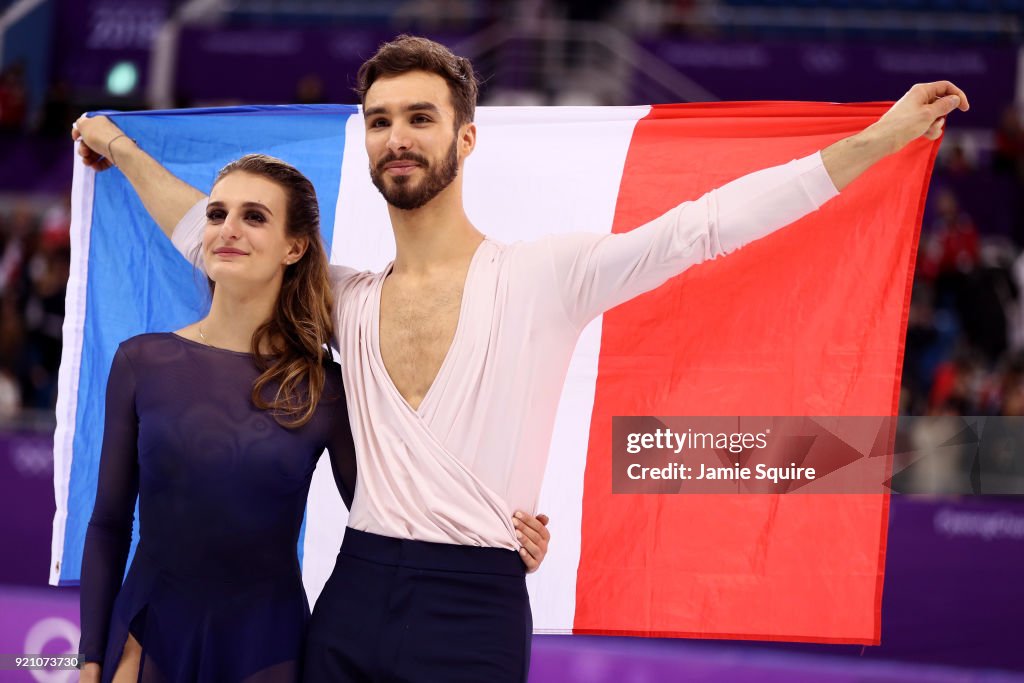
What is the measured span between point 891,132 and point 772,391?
0.83m

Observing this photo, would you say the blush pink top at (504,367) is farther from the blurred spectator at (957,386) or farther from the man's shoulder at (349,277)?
the blurred spectator at (957,386)

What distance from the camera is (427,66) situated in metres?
3.33

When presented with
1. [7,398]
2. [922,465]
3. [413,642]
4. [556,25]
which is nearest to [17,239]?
[7,398]

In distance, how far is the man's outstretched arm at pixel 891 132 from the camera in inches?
127

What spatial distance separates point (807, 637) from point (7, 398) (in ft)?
23.7

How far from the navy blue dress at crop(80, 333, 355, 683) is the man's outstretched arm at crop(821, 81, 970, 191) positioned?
1494mm

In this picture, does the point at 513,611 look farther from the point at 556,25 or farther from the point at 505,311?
the point at 556,25

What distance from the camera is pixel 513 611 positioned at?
3154mm

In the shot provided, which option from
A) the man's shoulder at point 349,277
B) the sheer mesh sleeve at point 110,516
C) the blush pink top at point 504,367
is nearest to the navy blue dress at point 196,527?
the sheer mesh sleeve at point 110,516

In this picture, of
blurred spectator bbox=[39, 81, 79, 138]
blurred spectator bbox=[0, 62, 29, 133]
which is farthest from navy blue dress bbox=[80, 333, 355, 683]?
blurred spectator bbox=[0, 62, 29, 133]

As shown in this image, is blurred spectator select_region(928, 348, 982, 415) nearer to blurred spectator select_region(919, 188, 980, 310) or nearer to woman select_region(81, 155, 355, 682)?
blurred spectator select_region(919, 188, 980, 310)

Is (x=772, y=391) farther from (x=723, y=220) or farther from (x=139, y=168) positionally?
(x=139, y=168)

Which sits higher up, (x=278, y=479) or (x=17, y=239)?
(x=17, y=239)

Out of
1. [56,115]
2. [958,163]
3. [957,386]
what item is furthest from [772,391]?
[56,115]
